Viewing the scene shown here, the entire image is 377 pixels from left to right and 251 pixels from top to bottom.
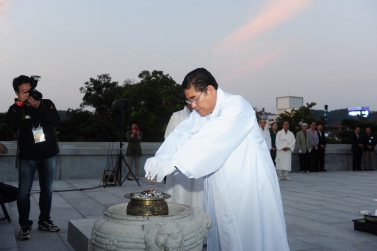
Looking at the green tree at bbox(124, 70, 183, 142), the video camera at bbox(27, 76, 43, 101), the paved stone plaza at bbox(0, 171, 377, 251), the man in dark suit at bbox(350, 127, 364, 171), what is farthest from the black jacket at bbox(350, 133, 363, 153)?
the green tree at bbox(124, 70, 183, 142)

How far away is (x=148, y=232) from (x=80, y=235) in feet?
7.83

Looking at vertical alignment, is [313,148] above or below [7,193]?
above

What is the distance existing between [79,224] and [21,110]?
60.5 inches

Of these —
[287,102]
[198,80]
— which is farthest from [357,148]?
[287,102]

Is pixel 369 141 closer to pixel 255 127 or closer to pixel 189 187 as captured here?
pixel 189 187

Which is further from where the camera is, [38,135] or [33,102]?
[38,135]

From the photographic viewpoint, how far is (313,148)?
631 inches

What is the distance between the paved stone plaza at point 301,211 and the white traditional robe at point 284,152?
Result: 3.41 ft

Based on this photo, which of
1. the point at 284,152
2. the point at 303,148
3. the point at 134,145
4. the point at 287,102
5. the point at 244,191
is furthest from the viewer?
the point at 287,102

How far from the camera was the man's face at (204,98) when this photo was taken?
3033 mm

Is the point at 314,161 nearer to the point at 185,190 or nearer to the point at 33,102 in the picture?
the point at 185,190

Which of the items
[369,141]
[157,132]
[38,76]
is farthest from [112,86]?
[38,76]

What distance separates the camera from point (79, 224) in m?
4.83

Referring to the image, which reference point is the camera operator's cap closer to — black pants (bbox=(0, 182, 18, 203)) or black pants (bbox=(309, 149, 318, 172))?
black pants (bbox=(0, 182, 18, 203))
